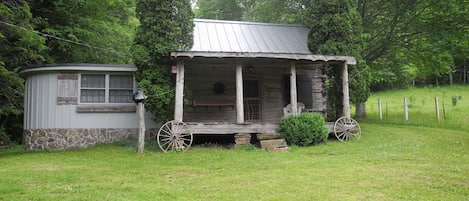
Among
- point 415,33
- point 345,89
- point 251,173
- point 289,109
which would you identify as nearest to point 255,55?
point 289,109

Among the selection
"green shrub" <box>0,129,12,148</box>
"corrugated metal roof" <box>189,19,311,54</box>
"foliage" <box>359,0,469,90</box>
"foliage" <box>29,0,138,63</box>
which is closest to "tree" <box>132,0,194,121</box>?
"corrugated metal roof" <box>189,19,311,54</box>

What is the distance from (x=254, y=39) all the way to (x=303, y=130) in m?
4.84

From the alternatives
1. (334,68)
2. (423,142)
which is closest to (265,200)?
(423,142)

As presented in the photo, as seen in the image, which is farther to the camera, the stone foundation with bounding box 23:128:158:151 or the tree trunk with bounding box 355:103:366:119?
the tree trunk with bounding box 355:103:366:119

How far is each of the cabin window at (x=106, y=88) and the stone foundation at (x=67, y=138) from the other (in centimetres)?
111

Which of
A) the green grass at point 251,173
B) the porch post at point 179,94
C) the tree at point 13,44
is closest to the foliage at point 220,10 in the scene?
the tree at point 13,44

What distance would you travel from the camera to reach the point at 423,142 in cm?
1200

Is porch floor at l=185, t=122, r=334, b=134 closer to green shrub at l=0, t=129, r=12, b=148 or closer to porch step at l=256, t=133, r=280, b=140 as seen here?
porch step at l=256, t=133, r=280, b=140

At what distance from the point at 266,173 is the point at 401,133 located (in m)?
8.49

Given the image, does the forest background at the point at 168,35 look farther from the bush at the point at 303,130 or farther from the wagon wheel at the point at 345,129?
the bush at the point at 303,130

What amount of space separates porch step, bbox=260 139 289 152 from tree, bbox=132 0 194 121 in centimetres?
341

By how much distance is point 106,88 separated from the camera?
44.0 feet

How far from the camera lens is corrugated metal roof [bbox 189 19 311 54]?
45.5ft

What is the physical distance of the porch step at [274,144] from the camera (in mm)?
11289
